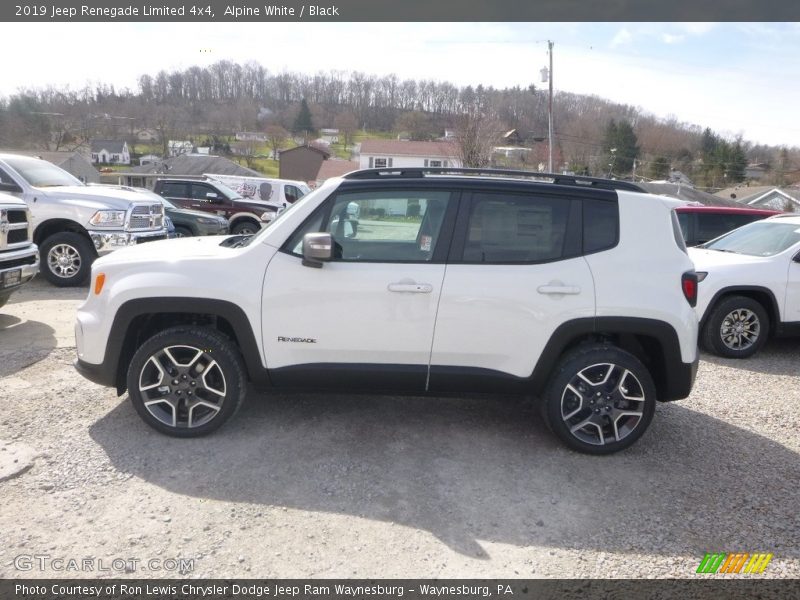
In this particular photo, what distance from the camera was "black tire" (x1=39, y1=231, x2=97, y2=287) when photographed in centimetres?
885

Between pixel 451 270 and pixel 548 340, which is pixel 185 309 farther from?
pixel 548 340

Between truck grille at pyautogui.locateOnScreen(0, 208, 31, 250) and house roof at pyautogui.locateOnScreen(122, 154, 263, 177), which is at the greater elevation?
house roof at pyautogui.locateOnScreen(122, 154, 263, 177)

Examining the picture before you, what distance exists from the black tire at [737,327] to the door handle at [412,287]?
4441 mm

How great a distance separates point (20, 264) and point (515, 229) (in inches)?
227

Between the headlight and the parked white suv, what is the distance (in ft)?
27.4

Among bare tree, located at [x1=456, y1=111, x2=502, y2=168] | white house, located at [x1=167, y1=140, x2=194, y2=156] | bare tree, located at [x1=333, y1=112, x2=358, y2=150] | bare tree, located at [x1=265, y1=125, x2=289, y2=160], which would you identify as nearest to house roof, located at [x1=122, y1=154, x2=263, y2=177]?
white house, located at [x1=167, y1=140, x2=194, y2=156]

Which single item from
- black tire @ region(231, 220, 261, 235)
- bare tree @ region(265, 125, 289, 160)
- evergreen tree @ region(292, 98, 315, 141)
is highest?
evergreen tree @ region(292, 98, 315, 141)

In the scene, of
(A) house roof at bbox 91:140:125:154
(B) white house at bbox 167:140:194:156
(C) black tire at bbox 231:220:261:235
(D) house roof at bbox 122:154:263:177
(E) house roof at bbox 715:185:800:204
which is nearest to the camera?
(C) black tire at bbox 231:220:261:235

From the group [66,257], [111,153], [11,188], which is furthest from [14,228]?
[111,153]

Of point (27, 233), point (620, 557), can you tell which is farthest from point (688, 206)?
point (27, 233)

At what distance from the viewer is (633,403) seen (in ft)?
12.6

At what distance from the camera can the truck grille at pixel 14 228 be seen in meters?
6.23

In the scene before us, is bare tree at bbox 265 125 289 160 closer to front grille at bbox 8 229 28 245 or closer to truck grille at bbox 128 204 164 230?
truck grille at bbox 128 204 164 230

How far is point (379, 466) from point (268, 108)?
6685cm
